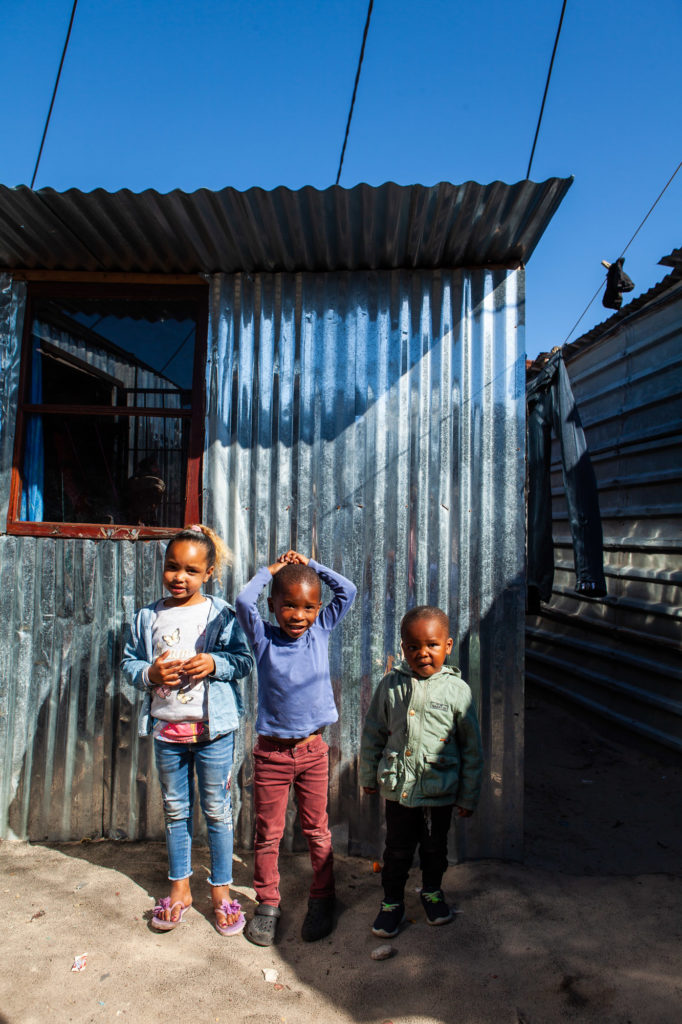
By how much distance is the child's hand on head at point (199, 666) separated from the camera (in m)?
2.57

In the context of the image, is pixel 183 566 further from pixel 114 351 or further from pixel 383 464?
pixel 114 351

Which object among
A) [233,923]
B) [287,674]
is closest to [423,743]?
[287,674]

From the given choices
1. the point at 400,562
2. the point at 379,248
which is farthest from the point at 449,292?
the point at 400,562

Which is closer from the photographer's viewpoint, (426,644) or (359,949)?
(359,949)

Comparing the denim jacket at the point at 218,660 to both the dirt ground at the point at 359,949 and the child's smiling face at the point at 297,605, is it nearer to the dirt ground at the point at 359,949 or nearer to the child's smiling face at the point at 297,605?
→ the child's smiling face at the point at 297,605

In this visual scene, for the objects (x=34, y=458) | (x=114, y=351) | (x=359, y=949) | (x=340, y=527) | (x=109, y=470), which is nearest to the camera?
(x=359, y=949)

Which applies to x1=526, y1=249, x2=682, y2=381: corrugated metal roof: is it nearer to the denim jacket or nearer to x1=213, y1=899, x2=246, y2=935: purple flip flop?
the denim jacket

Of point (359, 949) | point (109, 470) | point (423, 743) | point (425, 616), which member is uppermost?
point (109, 470)

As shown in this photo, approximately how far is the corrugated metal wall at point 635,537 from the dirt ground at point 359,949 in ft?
6.57

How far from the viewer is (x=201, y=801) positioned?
2.71m

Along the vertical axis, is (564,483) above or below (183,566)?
above

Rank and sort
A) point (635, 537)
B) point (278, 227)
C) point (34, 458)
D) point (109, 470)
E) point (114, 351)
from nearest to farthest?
point (278, 227) → point (34, 458) → point (114, 351) → point (109, 470) → point (635, 537)

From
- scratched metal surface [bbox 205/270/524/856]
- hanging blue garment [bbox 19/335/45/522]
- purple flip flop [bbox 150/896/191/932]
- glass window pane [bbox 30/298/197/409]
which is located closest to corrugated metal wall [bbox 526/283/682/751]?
scratched metal surface [bbox 205/270/524/856]

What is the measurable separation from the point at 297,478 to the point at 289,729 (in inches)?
54.1
